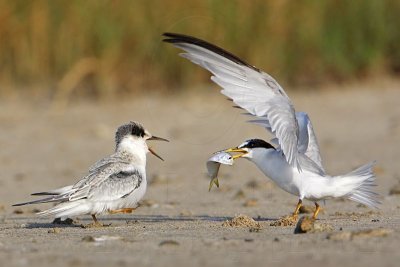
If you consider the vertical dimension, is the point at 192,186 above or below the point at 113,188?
above

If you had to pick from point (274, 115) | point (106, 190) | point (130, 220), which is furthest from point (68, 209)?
point (274, 115)

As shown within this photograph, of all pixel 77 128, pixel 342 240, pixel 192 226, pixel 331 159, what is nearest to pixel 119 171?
pixel 192 226

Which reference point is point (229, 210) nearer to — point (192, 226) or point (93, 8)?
point (192, 226)

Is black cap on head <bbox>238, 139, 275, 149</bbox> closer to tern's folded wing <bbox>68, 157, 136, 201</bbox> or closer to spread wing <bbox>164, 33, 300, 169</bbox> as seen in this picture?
spread wing <bbox>164, 33, 300, 169</bbox>

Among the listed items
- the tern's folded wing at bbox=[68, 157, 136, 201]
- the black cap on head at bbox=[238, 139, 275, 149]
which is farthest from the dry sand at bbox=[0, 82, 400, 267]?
the black cap on head at bbox=[238, 139, 275, 149]

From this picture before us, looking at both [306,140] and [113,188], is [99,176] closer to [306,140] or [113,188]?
[113,188]

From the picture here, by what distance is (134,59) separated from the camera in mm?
12125

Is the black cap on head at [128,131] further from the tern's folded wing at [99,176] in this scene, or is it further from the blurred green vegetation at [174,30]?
the blurred green vegetation at [174,30]

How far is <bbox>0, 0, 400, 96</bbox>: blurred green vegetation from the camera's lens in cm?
1198

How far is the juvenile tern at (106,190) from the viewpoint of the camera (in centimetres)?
582

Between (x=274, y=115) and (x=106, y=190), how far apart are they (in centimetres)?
116

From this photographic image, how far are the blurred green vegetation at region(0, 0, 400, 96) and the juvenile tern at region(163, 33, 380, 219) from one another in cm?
601

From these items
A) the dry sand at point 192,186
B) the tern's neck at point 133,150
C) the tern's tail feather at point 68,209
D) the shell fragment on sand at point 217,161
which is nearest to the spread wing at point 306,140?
the shell fragment on sand at point 217,161

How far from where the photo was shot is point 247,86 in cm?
590
